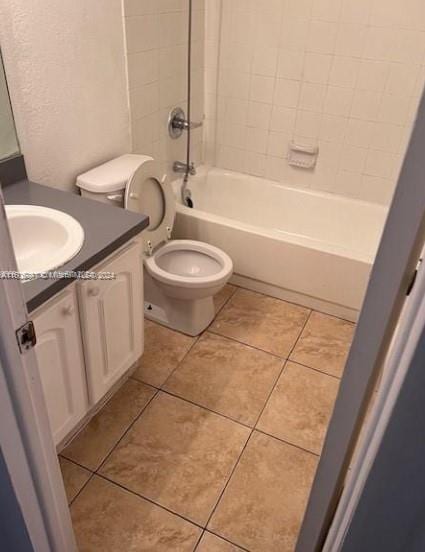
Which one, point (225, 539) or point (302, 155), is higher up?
point (302, 155)

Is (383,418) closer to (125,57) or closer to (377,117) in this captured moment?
(125,57)

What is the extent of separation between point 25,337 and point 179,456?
1.13 m

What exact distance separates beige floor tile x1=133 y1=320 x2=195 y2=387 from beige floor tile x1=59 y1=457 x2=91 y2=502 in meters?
0.49

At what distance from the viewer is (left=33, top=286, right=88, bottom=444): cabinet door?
138 cm

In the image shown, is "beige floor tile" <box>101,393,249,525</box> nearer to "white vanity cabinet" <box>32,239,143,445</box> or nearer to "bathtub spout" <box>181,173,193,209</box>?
"white vanity cabinet" <box>32,239,143,445</box>

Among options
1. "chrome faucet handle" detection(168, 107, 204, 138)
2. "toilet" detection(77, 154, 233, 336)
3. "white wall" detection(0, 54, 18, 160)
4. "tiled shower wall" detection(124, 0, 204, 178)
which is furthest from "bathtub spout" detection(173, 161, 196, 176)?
"white wall" detection(0, 54, 18, 160)

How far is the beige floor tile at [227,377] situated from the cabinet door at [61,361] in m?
0.55

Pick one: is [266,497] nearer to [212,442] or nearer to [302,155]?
[212,442]

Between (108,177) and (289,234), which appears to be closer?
(108,177)

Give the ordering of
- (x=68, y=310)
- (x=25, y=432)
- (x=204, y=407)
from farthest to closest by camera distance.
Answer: (x=204, y=407) < (x=68, y=310) < (x=25, y=432)

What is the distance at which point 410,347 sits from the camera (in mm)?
711

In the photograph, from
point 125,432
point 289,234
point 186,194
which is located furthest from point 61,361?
point 186,194

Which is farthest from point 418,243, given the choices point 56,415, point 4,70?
point 4,70

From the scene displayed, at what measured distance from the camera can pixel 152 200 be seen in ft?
7.11
